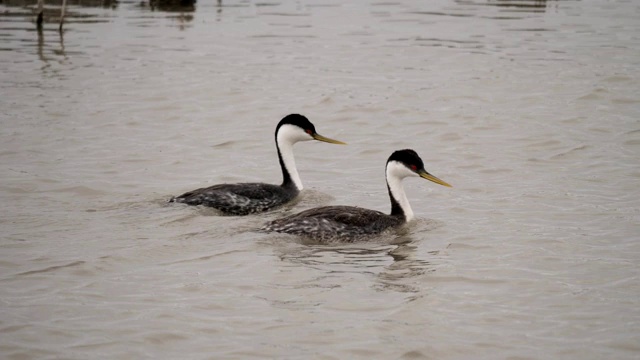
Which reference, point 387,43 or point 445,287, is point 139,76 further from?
point 445,287

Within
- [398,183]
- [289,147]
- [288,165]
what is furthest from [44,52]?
[398,183]

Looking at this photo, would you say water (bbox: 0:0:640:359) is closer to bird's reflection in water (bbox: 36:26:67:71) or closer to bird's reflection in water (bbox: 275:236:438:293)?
bird's reflection in water (bbox: 275:236:438:293)

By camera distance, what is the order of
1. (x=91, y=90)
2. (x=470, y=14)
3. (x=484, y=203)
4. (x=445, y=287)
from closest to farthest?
(x=445, y=287) < (x=484, y=203) < (x=91, y=90) < (x=470, y=14)

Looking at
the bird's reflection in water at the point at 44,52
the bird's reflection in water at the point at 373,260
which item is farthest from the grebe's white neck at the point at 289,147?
the bird's reflection in water at the point at 44,52

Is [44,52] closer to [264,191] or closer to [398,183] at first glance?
[264,191]

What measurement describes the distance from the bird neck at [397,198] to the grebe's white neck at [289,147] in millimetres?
2115

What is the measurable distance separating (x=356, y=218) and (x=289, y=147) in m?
3.03

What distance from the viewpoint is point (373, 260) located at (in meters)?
11.3

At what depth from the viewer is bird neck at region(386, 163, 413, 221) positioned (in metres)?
12.8

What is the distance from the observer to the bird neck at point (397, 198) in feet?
41.8

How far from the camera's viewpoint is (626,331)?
29.7 ft

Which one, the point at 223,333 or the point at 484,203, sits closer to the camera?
the point at 223,333

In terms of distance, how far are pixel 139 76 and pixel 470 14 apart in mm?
13367

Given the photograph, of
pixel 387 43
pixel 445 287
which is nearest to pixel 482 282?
pixel 445 287
